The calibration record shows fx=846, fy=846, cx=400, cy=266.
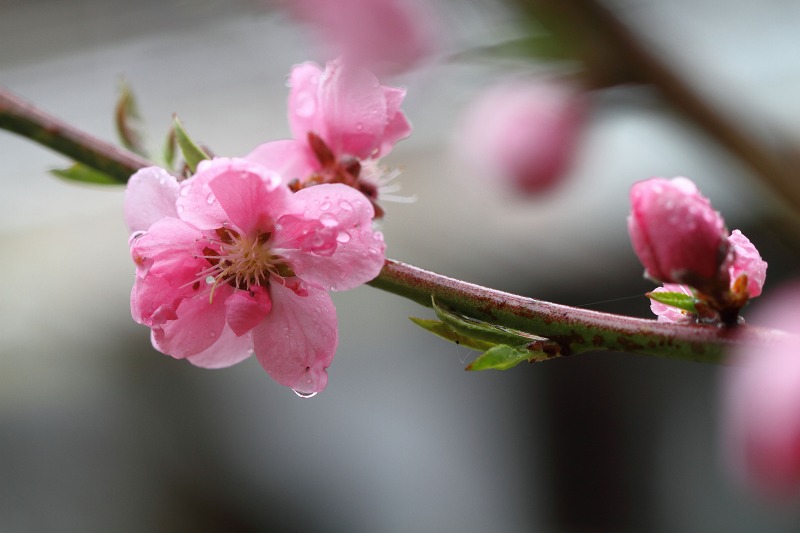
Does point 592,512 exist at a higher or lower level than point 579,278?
lower

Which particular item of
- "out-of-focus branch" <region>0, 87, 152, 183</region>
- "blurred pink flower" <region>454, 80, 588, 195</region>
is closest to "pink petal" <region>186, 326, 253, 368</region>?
"out-of-focus branch" <region>0, 87, 152, 183</region>

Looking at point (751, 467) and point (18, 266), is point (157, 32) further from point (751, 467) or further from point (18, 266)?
point (751, 467)

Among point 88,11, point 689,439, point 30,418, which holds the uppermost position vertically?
point 88,11

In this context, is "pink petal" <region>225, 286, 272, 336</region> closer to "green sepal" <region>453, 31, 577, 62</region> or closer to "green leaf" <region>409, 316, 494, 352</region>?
"green leaf" <region>409, 316, 494, 352</region>

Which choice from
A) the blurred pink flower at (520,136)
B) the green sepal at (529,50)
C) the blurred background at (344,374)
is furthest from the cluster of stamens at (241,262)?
the blurred background at (344,374)

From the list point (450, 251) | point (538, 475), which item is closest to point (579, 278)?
point (450, 251)

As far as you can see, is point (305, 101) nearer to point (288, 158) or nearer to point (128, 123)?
point (288, 158)
